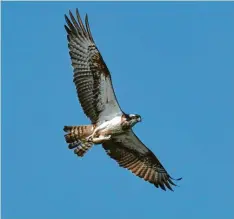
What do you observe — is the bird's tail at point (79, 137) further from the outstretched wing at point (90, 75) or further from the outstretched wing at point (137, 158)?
the outstretched wing at point (137, 158)

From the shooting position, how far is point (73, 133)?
20.7 meters

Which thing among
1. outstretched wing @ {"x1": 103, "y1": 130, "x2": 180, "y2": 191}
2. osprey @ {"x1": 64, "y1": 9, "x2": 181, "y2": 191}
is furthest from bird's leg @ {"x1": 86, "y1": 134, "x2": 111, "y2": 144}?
outstretched wing @ {"x1": 103, "y1": 130, "x2": 180, "y2": 191}

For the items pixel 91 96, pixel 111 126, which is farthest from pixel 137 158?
pixel 91 96

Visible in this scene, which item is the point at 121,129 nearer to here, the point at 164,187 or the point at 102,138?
the point at 102,138

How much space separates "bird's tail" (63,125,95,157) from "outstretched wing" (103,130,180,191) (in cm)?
86

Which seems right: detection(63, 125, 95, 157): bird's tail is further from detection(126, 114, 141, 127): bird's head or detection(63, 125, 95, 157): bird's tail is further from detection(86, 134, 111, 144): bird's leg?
detection(126, 114, 141, 127): bird's head

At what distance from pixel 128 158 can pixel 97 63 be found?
2.58 m

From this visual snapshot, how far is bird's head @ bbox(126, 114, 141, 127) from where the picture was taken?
20312mm

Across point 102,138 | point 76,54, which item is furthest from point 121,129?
point 76,54

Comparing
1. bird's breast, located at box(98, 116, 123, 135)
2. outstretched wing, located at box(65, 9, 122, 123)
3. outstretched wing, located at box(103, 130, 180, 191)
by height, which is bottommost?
outstretched wing, located at box(103, 130, 180, 191)

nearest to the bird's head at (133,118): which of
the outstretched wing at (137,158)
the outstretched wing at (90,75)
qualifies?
the outstretched wing at (90,75)

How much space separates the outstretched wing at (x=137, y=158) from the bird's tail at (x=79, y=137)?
2.84 feet

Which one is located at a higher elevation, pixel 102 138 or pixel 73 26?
pixel 73 26

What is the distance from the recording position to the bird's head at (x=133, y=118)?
2031 cm
